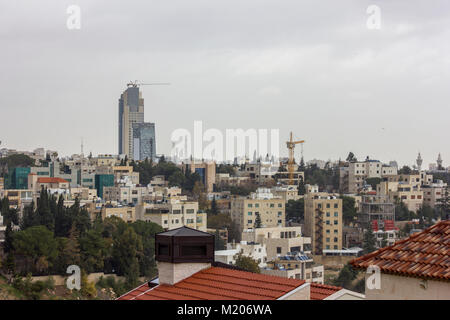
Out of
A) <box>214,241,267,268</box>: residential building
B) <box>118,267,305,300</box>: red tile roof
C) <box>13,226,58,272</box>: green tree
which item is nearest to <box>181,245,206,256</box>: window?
<box>118,267,305,300</box>: red tile roof

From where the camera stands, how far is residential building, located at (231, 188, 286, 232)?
33688mm

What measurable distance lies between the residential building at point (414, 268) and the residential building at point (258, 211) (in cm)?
2923

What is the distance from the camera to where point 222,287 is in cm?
427

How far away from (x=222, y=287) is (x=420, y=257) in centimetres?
109

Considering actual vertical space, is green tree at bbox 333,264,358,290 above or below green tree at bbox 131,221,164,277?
below

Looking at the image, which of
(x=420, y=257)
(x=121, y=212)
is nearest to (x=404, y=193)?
(x=121, y=212)

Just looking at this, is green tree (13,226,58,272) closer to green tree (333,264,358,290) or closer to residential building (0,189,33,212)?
green tree (333,264,358,290)

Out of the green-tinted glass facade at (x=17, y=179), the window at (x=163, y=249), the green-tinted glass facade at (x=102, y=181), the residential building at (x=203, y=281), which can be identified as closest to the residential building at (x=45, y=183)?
the green-tinted glass facade at (x=17, y=179)

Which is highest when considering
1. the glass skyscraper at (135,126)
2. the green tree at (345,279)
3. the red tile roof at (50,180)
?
the glass skyscraper at (135,126)

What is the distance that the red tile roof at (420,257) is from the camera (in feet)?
11.5

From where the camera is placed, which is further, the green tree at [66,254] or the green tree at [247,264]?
the green tree at [247,264]

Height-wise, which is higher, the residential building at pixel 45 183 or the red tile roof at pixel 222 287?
the residential building at pixel 45 183

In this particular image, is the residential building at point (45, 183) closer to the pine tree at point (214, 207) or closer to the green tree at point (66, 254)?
the pine tree at point (214, 207)

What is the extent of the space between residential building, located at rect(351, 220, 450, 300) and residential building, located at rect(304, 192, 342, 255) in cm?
2916
